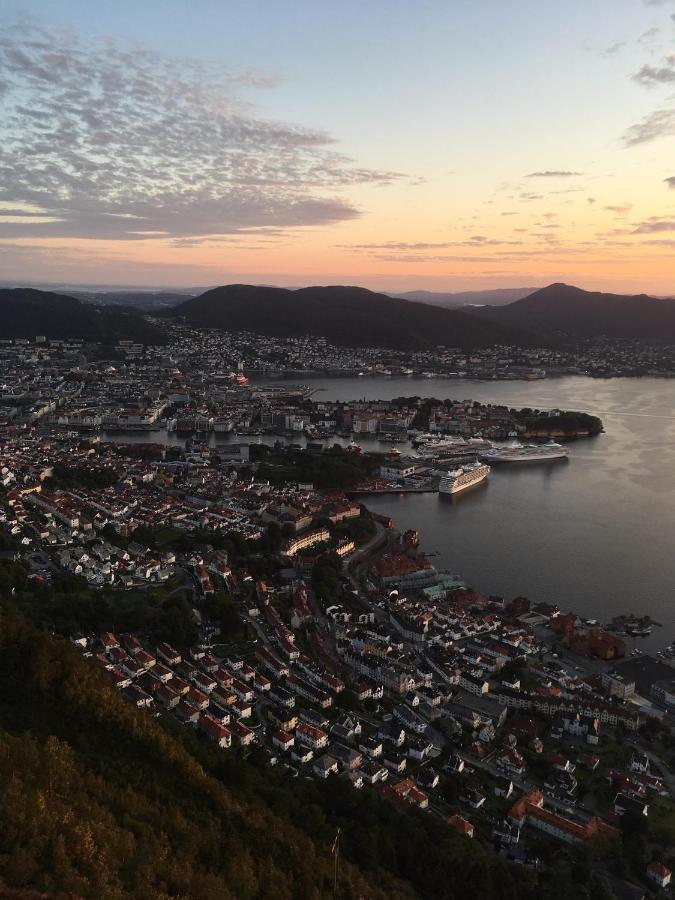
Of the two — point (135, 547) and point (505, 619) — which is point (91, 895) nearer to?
point (505, 619)

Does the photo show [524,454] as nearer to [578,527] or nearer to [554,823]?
[578,527]

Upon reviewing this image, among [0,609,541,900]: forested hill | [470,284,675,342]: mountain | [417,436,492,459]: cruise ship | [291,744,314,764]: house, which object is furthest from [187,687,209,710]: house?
[470,284,675,342]: mountain

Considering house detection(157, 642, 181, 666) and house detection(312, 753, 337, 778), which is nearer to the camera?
house detection(312, 753, 337, 778)

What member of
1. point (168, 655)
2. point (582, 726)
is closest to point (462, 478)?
point (582, 726)

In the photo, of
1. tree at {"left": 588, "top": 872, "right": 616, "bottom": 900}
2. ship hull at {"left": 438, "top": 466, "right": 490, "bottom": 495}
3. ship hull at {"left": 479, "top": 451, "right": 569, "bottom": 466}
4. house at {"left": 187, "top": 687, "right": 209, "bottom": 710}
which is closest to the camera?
tree at {"left": 588, "top": 872, "right": 616, "bottom": 900}

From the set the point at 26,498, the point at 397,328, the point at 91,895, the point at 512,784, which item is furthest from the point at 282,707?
the point at 397,328

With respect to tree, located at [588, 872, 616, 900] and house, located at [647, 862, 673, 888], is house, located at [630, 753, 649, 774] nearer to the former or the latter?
house, located at [647, 862, 673, 888]

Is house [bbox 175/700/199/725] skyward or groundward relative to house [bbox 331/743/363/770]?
skyward
